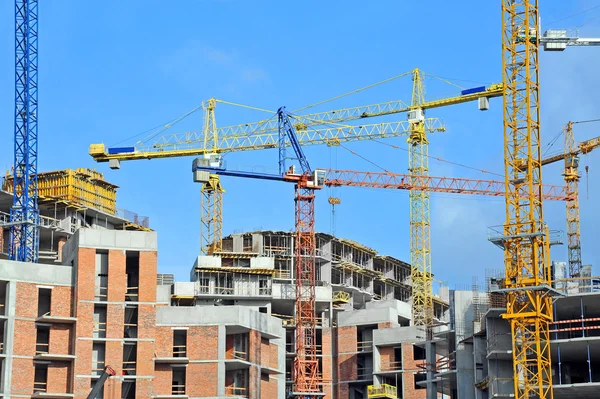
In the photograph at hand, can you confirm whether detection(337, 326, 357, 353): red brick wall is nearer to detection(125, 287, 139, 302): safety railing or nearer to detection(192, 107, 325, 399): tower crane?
detection(192, 107, 325, 399): tower crane

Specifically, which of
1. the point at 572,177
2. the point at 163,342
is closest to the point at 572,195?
the point at 572,177

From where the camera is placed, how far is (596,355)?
119688 millimetres

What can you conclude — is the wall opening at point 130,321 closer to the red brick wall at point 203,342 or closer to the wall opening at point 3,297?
the red brick wall at point 203,342

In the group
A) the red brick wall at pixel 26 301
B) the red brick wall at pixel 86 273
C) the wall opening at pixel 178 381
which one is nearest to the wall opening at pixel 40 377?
the red brick wall at pixel 26 301

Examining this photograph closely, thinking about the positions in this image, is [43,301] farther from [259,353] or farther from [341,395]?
[341,395]

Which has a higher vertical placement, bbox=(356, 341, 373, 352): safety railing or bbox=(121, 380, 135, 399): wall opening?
bbox=(356, 341, 373, 352): safety railing

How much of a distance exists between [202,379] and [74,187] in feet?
129

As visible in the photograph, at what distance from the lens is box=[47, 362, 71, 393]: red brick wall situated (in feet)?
384

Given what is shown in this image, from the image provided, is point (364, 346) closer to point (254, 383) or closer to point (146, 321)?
point (254, 383)

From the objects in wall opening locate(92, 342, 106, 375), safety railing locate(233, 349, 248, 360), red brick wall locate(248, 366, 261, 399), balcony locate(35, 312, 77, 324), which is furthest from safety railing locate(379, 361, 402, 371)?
balcony locate(35, 312, 77, 324)

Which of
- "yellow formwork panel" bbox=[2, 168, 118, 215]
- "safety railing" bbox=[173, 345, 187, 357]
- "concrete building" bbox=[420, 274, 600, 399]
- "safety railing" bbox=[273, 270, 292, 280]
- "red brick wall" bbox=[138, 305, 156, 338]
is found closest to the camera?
"concrete building" bbox=[420, 274, 600, 399]

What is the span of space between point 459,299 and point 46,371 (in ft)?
135

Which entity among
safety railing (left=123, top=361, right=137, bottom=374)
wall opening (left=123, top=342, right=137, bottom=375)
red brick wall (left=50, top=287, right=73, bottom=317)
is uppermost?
red brick wall (left=50, top=287, right=73, bottom=317)

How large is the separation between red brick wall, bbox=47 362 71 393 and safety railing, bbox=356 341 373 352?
52104 millimetres
